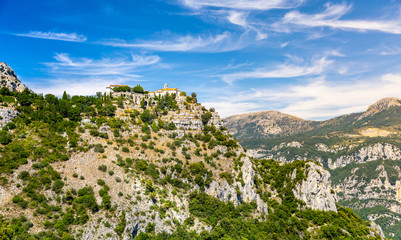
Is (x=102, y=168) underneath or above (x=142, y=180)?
above

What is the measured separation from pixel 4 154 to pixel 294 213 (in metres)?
93.2

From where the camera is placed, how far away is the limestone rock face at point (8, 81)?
115m

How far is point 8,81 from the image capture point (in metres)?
118

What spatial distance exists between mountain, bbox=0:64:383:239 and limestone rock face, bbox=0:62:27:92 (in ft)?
160

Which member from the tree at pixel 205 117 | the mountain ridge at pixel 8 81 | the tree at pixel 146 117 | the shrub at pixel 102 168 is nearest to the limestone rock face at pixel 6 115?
the shrub at pixel 102 168

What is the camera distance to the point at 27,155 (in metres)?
58.9

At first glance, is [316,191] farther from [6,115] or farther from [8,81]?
[8,81]

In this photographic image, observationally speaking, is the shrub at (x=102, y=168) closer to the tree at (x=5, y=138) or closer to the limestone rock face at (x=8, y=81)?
the tree at (x=5, y=138)

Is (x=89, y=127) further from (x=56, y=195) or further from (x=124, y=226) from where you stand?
(x=124, y=226)

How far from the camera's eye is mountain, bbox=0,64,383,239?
52.4 metres

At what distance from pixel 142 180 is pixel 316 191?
6385cm

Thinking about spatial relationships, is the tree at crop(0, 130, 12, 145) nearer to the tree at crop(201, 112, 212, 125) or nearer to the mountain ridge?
the mountain ridge

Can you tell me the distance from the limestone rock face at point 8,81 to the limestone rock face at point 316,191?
14244 centimetres

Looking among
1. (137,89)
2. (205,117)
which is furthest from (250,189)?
(137,89)
